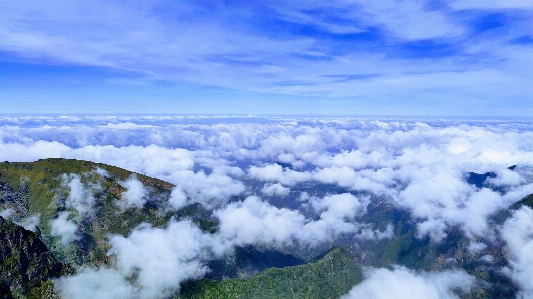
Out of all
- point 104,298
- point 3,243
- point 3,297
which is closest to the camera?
point 3,297

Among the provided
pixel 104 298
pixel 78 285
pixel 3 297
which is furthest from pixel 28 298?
pixel 104 298

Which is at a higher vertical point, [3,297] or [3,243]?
[3,243]

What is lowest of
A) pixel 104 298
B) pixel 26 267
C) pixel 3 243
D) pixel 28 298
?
pixel 104 298

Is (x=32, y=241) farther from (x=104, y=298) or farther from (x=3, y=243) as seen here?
(x=104, y=298)

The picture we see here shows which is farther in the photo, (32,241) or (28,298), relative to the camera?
(32,241)

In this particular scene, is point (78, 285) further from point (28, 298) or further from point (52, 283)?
point (28, 298)

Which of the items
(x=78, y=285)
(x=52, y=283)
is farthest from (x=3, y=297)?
(x=78, y=285)

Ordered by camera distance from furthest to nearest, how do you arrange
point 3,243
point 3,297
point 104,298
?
point 104,298 < point 3,243 < point 3,297
